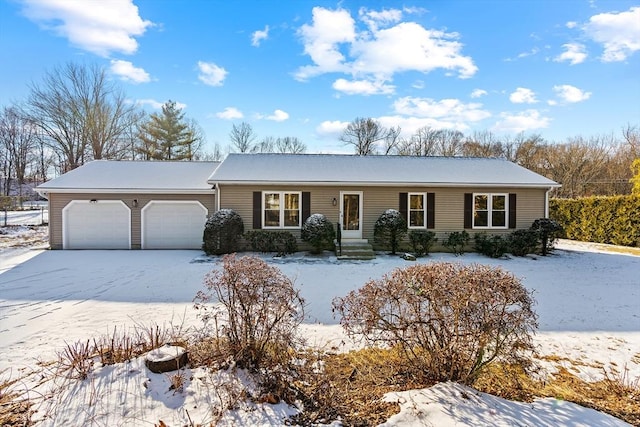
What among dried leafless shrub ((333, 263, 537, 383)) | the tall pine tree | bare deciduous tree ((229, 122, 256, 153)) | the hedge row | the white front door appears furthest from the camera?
bare deciduous tree ((229, 122, 256, 153))

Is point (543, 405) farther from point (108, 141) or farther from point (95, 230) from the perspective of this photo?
point (108, 141)

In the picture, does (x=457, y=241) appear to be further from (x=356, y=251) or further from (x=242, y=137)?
(x=242, y=137)

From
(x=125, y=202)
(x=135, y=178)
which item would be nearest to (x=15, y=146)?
(x=135, y=178)

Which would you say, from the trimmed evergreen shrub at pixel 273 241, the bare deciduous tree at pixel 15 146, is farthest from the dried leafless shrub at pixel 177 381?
the bare deciduous tree at pixel 15 146

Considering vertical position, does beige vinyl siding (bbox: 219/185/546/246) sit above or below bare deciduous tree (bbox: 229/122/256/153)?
below

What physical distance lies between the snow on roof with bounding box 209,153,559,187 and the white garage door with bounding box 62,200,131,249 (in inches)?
169

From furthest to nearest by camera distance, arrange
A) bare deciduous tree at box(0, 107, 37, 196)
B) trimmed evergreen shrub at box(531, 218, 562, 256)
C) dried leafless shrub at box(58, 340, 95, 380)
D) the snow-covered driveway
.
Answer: bare deciduous tree at box(0, 107, 37, 196) → trimmed evergreen shrub at box(531, 218, 562, 256) → the snow-covered driveway → dried leafless shrub at box(58, 340, 95, 380)

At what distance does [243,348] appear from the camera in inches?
141

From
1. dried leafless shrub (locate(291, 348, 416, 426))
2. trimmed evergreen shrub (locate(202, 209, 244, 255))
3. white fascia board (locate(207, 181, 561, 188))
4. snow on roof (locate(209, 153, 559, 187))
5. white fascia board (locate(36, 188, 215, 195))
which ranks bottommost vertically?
dried leafless shrub (locate(291, 348, 416, 426))

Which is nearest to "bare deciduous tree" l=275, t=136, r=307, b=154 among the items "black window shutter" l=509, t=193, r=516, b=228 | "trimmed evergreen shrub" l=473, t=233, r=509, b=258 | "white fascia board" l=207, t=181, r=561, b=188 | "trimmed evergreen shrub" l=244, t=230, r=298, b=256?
"white fascia board" l=207, t=181, r=561, b=188

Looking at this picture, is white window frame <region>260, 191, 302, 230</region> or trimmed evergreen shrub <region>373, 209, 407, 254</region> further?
white window frame <region>260, 191, 302, 230</region>

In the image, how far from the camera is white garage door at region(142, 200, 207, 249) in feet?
43.3

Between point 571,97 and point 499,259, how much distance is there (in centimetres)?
1174

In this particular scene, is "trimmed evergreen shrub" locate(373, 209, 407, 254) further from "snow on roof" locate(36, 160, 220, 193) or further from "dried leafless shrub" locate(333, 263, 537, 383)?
"dried leafless shrub" locate(333, 263, 537, 383)
